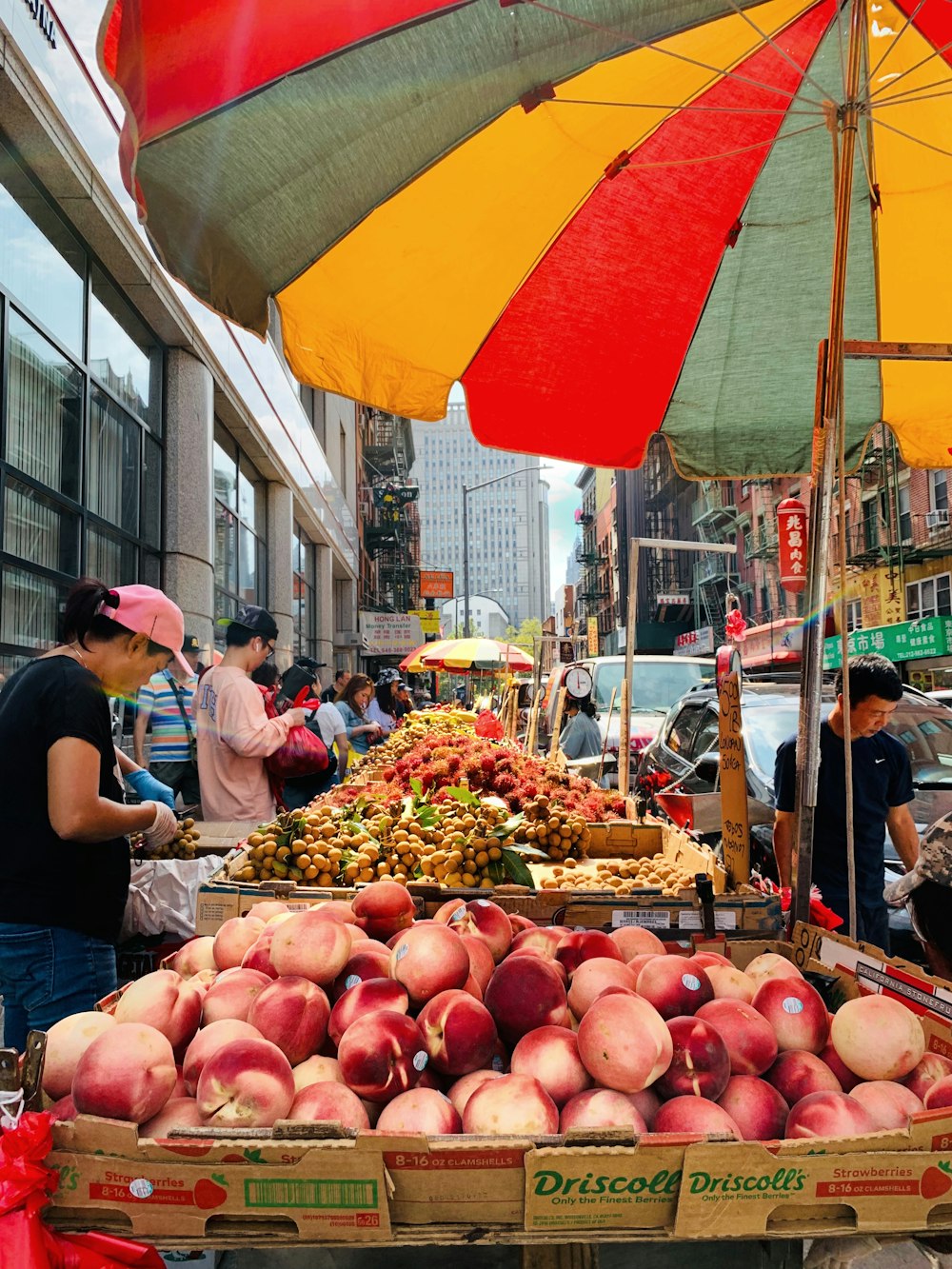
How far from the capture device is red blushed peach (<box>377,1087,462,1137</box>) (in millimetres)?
1907

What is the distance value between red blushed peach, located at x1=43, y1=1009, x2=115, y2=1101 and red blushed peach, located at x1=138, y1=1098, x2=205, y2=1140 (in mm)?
227

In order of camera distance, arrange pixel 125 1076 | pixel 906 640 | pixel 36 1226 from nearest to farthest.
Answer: pixel 36 1226 < pixel 125 1076 < pixel 906 640

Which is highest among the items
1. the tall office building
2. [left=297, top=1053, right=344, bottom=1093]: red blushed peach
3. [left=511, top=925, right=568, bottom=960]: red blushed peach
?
the tall office building

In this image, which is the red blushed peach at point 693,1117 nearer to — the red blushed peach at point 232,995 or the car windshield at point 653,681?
the red blushed peach at point 232,995

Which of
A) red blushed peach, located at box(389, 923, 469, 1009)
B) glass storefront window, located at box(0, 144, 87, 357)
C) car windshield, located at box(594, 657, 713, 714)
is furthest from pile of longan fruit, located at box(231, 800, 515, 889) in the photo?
car windshield, located at box(594, 657, 713, 714)

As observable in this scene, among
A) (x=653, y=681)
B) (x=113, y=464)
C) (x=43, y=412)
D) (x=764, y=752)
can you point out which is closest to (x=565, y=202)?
(x=764, y=752)

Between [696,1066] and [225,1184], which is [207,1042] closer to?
[225,1184]

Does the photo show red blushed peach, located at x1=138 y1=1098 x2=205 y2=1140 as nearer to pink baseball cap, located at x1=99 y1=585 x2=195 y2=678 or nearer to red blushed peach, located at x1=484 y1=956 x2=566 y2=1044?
red blushed peach, located at x1=484 y1=956 x2=566 y2=1044

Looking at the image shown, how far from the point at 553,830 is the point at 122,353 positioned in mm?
7724

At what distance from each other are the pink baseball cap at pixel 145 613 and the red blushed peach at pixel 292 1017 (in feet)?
5.07

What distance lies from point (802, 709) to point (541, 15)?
2.45 m

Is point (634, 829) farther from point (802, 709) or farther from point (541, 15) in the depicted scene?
point (541, 15)

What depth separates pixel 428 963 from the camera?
2320 millimetres

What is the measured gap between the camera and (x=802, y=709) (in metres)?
3.35
